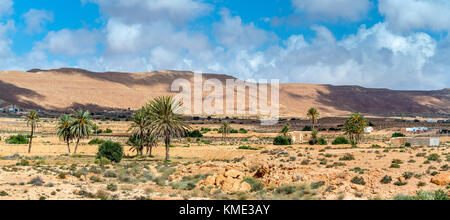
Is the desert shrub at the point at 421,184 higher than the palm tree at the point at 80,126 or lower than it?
lower

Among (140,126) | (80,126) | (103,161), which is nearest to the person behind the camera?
(103,161)

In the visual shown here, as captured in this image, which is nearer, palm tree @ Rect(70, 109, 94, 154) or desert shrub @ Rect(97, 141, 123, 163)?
desert shrub @ Rect(97, 141, 123, 163)

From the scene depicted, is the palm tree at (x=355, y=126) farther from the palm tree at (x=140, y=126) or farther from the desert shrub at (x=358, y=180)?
the desert shrub at (x=358, y=180)

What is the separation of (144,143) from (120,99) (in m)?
128

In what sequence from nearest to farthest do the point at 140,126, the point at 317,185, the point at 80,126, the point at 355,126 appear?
the point at 317,185 → the point at 140,126 → the point at 80,126 → the point at 355,126

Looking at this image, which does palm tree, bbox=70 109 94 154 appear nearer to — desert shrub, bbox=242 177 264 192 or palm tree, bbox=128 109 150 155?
palm tree, bbox=128 109 150 155

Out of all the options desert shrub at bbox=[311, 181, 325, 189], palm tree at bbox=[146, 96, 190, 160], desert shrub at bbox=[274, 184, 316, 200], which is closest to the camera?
desert shrub at bbox=[274, 184, 316, 200]

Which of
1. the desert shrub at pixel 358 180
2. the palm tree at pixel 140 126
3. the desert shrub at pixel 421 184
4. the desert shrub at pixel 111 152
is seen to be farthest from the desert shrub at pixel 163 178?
the palm tree at pixel 140 126

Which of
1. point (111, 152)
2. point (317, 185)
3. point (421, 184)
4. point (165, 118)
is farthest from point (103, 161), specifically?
point (421, 184)

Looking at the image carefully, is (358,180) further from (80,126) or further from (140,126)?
(80,126)

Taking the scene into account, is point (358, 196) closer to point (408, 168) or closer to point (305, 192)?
point (305, 192)

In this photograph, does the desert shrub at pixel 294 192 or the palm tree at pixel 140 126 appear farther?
the palm tree at pixel 140 126

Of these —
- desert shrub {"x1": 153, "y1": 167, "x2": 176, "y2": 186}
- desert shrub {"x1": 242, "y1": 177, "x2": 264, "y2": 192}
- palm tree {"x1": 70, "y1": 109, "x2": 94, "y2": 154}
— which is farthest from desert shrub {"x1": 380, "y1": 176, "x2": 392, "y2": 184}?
palm tree {"x1": 70, "y1": 109, "x2": 94, "y2": 154}
